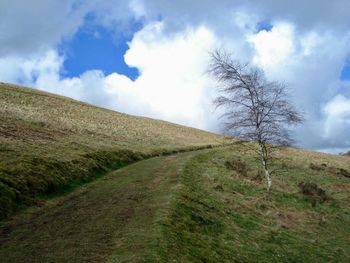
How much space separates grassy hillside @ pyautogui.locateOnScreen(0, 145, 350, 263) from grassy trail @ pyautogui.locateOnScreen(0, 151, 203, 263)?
0.11ft

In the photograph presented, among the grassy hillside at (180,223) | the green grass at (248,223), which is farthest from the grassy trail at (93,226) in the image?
the green grass at (248,223)

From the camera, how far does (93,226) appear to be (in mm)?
16500

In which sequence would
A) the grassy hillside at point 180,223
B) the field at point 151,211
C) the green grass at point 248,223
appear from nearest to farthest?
1. the grassy hillside at point 180,223
2. the field at point 151,211
3. the green grass at point 248,223

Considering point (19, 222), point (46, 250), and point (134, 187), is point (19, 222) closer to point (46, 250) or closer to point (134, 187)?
point (46, 250)

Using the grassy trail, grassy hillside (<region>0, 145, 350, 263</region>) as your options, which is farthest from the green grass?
the grassy trail

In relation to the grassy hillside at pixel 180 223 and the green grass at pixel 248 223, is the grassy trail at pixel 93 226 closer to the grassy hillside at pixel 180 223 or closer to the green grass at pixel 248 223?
the grassy hillside at pixel 180 223

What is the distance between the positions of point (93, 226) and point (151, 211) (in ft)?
9.56

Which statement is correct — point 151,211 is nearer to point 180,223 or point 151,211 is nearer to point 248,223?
point 180,223

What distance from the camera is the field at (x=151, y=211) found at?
1462 centimetres

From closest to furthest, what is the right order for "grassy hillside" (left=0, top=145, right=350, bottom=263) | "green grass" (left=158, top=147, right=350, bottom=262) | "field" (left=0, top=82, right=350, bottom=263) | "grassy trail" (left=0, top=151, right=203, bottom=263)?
"grassy trail" (left=0, top=151, right=203, bottom=263) → "grassy hillside" (left=0, top=145, right=350, bottom=263) → "field" (left=0, top=82, right=350, bottom=263) → "green grass" (left=158, top=147, right=350, bottom=262)

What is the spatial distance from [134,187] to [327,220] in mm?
11763

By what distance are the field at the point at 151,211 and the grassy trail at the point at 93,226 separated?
36 mm

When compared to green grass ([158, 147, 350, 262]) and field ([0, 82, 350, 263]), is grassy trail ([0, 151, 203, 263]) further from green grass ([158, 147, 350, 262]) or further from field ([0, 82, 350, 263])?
green grass ([158, 147, 350, 262])

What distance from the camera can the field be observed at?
14.6 m
